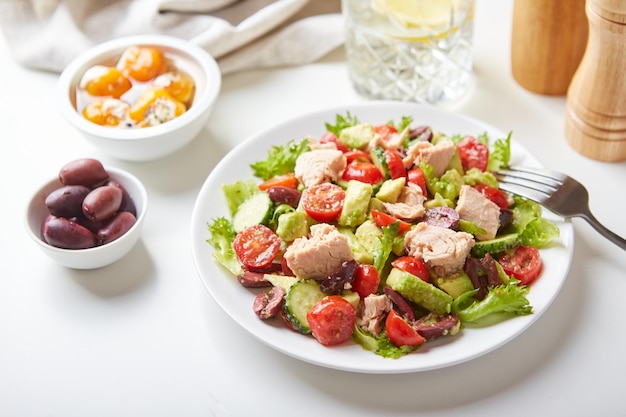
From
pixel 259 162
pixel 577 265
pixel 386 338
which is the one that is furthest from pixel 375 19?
pixel 386 338

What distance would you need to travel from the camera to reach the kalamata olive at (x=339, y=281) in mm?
2039

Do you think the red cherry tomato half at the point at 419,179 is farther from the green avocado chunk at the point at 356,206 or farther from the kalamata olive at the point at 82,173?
the kalamata olive at the point at 82,173

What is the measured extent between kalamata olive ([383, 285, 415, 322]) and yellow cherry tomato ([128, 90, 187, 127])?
1.12 metres

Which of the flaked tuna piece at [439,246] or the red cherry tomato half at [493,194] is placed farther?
the red cherry tomato half at [493,194]

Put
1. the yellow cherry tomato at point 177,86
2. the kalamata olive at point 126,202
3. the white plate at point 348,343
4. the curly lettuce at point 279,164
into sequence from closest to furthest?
the white plate at point 348,343
the kalamata olive at point 126,202
the curly lettuce at point 279,164
the yellow cherry tomato at point 177,86

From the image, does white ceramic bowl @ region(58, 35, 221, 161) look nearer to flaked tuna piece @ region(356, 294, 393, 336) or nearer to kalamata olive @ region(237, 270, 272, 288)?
kalamata olive @ region(237, 270, 272, 288)

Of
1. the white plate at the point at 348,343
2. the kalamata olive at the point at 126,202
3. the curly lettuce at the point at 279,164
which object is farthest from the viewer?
the curly lettuce at the point at 279,164

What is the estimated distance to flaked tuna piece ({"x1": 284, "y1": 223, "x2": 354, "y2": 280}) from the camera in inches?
80.7

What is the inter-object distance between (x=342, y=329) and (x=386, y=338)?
4.8 inches

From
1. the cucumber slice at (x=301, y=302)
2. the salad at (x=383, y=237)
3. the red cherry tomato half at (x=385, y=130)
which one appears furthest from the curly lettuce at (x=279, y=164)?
the cucumber slice at (x=301, y=302)

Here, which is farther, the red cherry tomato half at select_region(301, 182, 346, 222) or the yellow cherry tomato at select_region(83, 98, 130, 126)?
the yellow cherry tomato at select_region(83, 98, 130, 126)

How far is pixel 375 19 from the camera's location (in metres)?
2.91

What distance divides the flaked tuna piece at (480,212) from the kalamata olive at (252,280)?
2.00ft

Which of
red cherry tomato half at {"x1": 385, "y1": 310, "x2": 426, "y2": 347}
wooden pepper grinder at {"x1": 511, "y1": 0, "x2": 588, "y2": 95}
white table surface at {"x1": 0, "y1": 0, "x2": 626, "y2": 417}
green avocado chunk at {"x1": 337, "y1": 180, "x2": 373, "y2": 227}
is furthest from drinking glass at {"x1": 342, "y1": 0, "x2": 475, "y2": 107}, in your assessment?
red cherry tomato half at {"x1": 385, "y1": 310, "x2": 426, "y2": 347}
